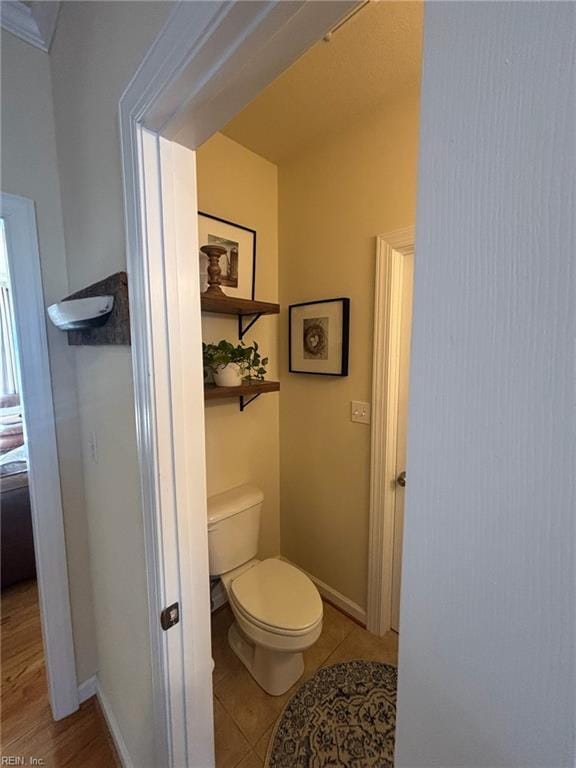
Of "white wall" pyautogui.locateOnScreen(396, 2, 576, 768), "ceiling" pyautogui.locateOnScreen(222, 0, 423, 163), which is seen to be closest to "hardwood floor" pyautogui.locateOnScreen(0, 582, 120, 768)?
"white wall" pyautogui.locateOnScreen(396, 2, 576, 768)

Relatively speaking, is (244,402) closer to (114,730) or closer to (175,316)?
(175,316)

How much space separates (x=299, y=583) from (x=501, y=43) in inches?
70.4

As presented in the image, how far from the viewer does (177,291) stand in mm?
742

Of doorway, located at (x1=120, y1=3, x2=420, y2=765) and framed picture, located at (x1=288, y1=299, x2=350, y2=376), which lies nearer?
doorway, located at (x1=120, y1=3, x2=420, y2=765)

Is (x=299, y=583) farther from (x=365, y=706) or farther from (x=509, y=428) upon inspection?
(x=509, y=428)

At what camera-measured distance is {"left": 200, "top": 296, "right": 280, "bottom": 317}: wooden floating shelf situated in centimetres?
139

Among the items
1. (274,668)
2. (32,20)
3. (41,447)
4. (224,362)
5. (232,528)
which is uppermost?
(32,20)

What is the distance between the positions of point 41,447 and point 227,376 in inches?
30.3

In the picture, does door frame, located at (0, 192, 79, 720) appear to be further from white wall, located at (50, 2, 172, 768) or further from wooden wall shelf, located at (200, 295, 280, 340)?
wooden wall shelf, located at (200, 295, 280, 340)

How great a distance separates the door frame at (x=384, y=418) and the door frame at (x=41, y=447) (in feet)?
4.54

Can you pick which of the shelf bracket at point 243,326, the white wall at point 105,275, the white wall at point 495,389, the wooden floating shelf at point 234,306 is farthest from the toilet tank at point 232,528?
the white wall at point 495,389

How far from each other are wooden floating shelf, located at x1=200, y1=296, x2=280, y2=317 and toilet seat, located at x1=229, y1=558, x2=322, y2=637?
52.1 inches

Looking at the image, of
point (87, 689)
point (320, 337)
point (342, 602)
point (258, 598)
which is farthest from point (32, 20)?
point (342, 602)

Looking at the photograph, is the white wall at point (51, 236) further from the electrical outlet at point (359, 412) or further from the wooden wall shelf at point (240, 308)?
the electrical outlet at point (359, 412)
